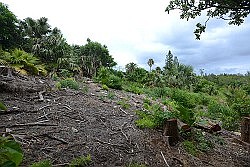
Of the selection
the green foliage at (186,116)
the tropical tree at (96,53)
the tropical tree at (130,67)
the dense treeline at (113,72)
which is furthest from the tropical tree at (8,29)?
the green foliage at (186,116)

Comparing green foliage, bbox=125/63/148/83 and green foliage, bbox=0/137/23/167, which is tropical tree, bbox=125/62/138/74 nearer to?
green foliage, bbox=125/63/148/83

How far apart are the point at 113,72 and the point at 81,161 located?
1764 cm

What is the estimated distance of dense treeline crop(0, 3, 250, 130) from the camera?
12055mm

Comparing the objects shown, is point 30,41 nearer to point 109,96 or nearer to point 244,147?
point 109,96

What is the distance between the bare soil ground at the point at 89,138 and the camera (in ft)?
15.2

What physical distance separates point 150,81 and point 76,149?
1756 centimetres

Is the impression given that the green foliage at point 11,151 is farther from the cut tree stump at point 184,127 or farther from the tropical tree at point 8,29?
the tropical tree at point 8,29

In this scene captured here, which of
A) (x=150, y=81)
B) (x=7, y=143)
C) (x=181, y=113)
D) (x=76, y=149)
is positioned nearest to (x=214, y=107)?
(x=150, y=81)

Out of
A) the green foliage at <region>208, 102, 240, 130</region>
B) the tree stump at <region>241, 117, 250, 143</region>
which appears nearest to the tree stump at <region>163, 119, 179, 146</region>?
the tree stump at <region>241, 117, 250, 143</region>

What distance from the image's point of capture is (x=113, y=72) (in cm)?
2167

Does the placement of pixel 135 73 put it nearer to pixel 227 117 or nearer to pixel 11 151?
pixel 227 117

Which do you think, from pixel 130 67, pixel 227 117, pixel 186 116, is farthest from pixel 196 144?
pixel 130 67

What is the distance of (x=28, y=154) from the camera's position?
13.9ft

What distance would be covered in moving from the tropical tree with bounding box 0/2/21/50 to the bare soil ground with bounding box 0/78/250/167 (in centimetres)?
882
